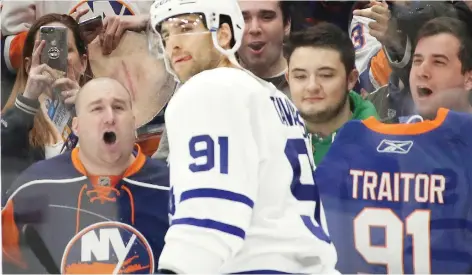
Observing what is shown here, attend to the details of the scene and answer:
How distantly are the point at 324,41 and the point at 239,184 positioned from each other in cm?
106

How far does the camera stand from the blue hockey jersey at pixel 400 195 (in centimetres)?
278

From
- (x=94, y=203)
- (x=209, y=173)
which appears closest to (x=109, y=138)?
(x=94, y=203)

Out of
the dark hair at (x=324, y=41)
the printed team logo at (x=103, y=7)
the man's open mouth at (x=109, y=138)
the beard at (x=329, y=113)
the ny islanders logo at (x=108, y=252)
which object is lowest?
the ny islanders logo at (x=108, y=252)

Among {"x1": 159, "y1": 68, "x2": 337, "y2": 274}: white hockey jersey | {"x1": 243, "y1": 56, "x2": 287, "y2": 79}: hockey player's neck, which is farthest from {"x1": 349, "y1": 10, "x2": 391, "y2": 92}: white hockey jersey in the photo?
{"x1": 159, "y1": 68, "x2": 337, "y2": 274}: white hockey jersey

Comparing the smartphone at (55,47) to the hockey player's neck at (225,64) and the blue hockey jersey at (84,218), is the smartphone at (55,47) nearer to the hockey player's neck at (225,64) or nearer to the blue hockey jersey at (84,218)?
the blue hockey jersey at (84,218)

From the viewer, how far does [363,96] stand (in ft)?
9.41

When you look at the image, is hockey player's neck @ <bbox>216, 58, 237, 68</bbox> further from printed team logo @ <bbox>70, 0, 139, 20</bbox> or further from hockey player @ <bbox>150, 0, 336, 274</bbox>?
Result: printed team logo @ <bbox>70, 0, 139, 20</bbox>

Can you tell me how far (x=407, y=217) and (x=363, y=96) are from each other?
406 millimetres

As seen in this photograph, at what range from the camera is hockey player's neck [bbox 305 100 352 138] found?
2.85m

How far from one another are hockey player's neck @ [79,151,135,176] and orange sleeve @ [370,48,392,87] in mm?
832

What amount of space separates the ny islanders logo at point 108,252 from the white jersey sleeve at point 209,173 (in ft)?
2.69

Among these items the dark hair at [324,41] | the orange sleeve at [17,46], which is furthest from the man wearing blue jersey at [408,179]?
the orange sleeve at [17,46]

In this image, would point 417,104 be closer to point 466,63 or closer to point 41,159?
point 466,63

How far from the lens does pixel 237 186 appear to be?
1.92 meters
